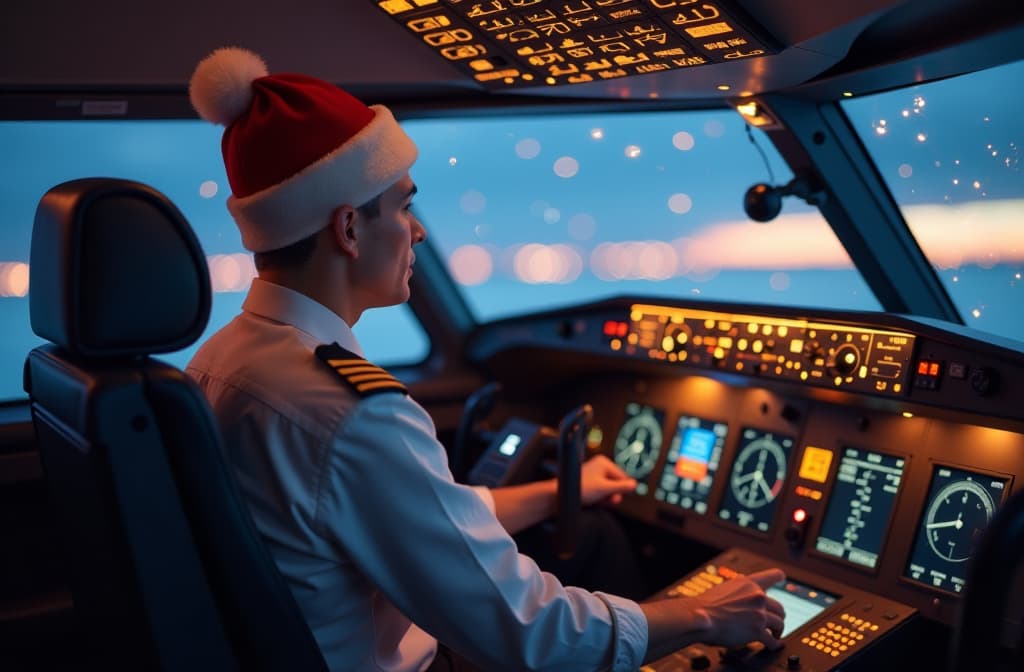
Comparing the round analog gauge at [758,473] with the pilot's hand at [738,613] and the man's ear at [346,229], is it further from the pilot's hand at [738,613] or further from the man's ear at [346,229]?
the man's ear at [346,229]

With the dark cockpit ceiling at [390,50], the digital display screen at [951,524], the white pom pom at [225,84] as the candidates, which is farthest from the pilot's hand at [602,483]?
the white pom pom at [225,84]

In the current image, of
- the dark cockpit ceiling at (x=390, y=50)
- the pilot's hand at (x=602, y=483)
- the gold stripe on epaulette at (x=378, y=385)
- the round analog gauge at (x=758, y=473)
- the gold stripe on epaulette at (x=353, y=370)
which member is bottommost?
the pilot's hand at (x=602, y=483)

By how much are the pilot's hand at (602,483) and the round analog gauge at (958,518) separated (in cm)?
71

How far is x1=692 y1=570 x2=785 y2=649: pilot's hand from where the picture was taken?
4.99ft

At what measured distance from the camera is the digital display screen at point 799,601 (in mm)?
2018

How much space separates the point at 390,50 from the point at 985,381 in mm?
1601

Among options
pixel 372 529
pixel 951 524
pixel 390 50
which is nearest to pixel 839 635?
pixel 951 524

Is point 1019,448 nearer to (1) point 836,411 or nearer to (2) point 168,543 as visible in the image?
(1) point 836,411

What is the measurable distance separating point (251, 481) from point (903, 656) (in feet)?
4.68

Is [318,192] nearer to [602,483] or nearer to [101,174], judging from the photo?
[602,483]

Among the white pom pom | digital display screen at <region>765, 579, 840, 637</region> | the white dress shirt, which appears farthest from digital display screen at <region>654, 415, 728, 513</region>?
the white pom pom

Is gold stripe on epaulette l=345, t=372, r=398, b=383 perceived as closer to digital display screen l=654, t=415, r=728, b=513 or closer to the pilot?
the pilot

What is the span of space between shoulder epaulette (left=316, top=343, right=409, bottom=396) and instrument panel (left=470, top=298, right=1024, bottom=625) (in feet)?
4.09

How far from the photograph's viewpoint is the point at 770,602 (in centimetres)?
162
